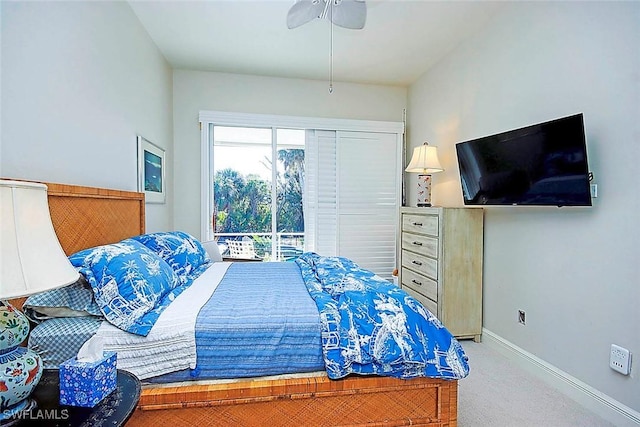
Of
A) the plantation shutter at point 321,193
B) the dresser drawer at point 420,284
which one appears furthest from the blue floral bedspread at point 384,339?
the plantation shutter at point 321,193

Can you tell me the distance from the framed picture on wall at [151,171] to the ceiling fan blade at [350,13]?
191cm

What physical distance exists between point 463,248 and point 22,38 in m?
3.20

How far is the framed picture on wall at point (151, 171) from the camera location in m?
3.05

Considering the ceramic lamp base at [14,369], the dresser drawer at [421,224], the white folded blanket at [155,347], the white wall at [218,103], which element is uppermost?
the white wall at [218,103]

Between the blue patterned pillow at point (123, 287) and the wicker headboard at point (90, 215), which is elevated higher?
the wicker headboard at point (90, 215)

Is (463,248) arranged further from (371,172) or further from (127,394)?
(127,394)

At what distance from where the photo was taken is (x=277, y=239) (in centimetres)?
433

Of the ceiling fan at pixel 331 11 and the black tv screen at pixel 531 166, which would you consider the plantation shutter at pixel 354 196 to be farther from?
the ceiling fan at pixel 331 11

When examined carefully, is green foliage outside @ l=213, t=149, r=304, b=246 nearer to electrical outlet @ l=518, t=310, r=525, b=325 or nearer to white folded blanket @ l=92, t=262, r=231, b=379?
electrical outlet @ l=518, t=310, r=525, b=325

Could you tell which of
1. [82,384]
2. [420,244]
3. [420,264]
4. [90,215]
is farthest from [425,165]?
[82,384]

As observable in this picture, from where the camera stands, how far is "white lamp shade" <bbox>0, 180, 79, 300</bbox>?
79cm

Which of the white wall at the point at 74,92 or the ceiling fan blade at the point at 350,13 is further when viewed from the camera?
the ceiling fan blade at the point at 350,13

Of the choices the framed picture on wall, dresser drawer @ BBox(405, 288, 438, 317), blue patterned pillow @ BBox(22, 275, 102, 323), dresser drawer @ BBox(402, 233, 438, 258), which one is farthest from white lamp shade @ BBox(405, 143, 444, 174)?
blue patterned pillow @ BBox(22, 275, 102, 323)

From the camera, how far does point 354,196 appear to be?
14.6 ft
